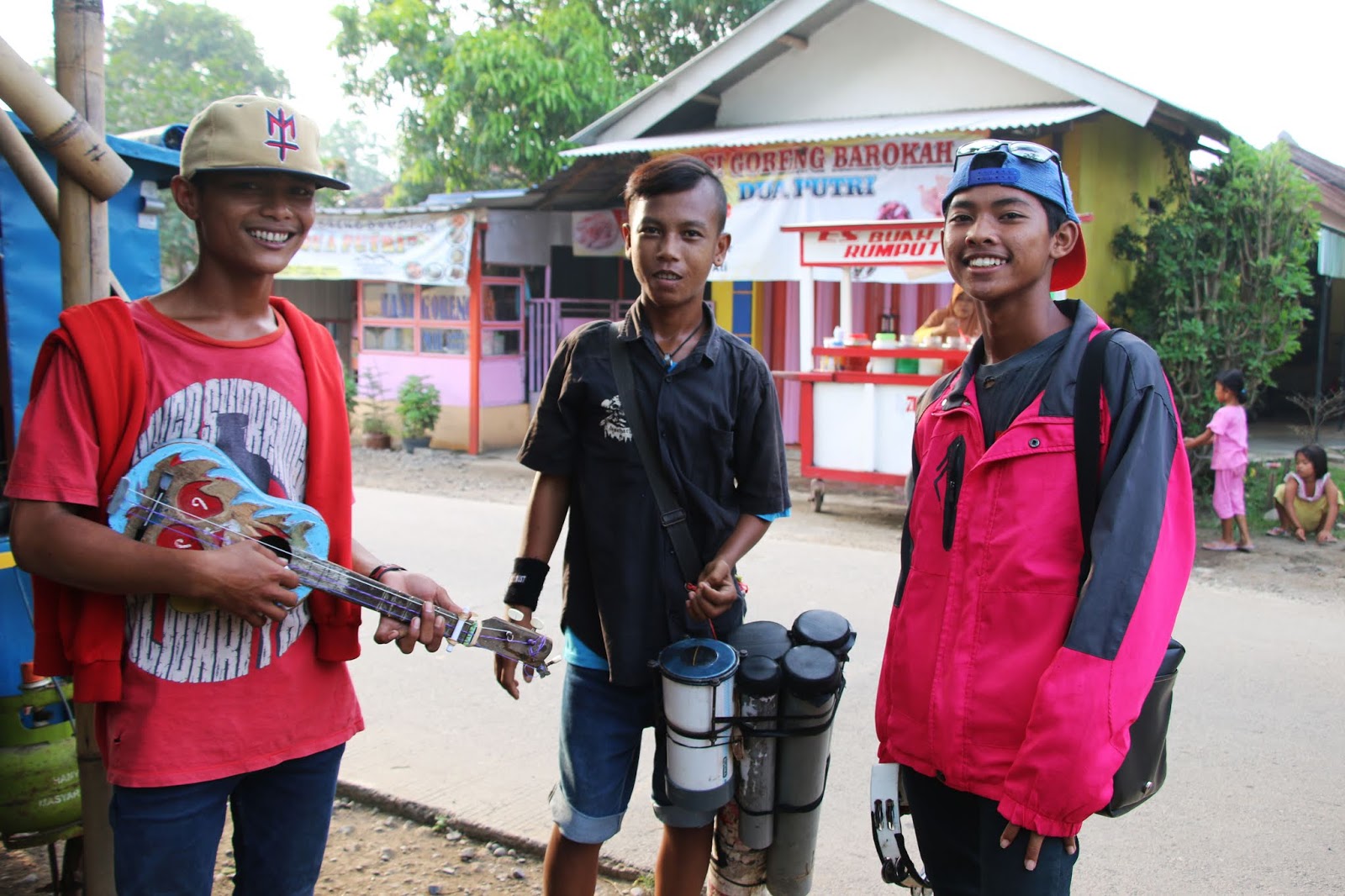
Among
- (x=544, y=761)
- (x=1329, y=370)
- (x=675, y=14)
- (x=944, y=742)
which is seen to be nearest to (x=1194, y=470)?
(x=544, y=761)

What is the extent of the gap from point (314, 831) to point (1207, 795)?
309cm

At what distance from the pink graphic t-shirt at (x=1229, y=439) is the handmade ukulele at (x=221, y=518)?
7.02 meters

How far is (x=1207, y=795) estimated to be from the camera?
3.85 m

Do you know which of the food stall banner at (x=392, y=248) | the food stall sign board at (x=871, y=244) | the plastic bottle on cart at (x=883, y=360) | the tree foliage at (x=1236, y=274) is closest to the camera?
the food stall sign board at (x=871, y=244)

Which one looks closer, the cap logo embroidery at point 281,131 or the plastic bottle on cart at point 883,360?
the cap logo embroidery at point 281,131

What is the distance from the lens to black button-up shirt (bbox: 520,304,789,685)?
245 centimetres

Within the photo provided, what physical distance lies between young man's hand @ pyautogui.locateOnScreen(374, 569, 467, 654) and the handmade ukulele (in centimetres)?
2

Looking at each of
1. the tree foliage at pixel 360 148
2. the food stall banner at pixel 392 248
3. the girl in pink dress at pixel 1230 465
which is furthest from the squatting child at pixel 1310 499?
the tree foliage at pixel 360 148

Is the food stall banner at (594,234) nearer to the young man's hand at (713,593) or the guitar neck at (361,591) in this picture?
the young man's hand at (713,593)

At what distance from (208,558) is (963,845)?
4.73ft

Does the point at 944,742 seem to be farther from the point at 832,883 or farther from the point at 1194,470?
the point at 1194,470

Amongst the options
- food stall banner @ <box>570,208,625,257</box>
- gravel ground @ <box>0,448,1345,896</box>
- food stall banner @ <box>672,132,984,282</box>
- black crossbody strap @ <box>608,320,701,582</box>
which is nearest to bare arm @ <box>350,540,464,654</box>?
black crossbody strap @ <box>608,320,701,582</box>

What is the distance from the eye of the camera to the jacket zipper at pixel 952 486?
2053 mm

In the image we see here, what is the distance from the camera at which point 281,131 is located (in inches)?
77.6
